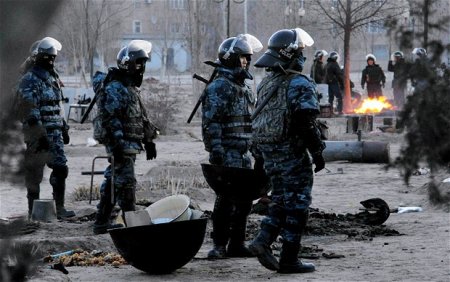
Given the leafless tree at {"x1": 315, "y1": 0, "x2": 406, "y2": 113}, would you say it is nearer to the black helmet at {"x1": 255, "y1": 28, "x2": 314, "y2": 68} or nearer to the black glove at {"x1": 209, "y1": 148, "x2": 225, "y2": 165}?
the black glove at {"x1": 209, "y1": 148, "x2": 225, "y2": 165}

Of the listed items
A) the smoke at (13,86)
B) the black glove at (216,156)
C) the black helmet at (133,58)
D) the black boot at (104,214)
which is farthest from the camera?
the black boot at (104,214)

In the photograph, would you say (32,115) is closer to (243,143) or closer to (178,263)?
(178,263)

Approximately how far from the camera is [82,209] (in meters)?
14.3

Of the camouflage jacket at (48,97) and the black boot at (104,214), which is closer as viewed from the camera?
the black boot at (104,214)

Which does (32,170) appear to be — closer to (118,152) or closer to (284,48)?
(284,48)

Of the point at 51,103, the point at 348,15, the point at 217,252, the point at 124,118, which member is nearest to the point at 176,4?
the point at 348,15

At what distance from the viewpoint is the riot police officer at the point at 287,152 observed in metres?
9.30

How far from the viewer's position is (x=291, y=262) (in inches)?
378

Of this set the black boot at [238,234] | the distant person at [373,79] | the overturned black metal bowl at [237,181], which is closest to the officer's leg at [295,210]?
the overturned black metal bowl at [237,181]

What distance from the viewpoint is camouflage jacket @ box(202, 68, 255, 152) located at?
10.5 meters

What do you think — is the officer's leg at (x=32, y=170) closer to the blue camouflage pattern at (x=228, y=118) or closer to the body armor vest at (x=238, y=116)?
the blue camouflage pattern at (x=228, y=118)

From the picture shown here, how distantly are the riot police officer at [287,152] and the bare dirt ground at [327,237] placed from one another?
256mm

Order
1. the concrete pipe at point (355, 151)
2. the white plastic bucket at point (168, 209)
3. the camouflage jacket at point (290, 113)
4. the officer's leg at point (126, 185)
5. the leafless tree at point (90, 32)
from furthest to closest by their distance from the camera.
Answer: the leafless tree at point (90, 32) < the concrete pipe at point (355, 151) < the officer's leg at point (126, 185) < the white plastic bucket at point (168, 209) < the camouflage jacket at point (290, 113)

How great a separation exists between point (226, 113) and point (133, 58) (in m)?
1.56
